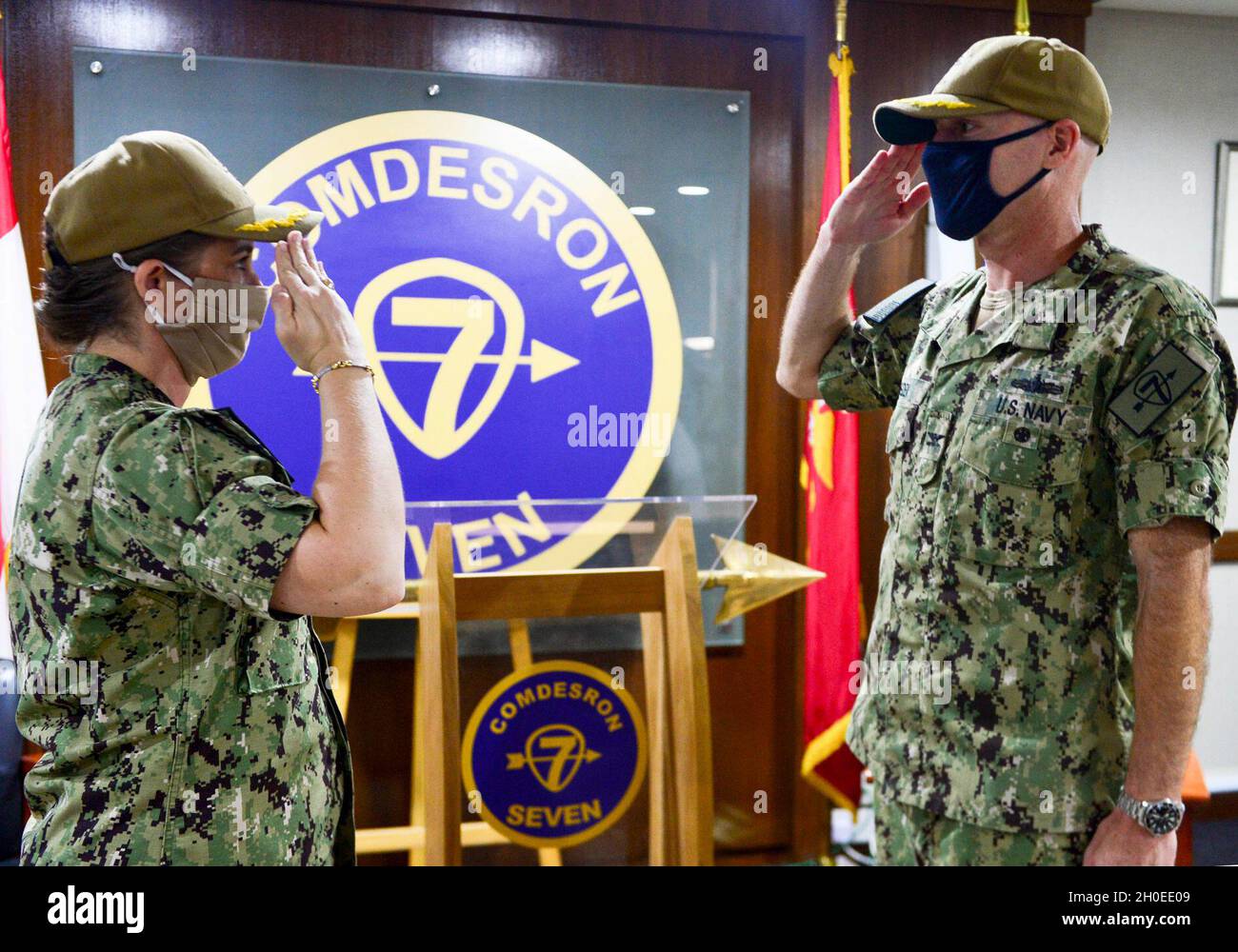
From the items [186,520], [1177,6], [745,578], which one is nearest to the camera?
[186,520]

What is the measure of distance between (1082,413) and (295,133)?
2226mm

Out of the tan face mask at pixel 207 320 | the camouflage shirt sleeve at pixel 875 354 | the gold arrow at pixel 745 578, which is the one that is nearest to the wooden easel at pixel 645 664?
the gold arrow at pixel 745 578

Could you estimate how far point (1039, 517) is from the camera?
1.45 metres

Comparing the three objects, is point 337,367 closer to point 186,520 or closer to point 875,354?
point 186,520

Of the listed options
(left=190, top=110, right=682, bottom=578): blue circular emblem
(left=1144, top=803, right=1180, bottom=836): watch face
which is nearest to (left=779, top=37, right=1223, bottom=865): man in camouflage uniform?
(left=1144, top=803, right=1180, bottom=836): watch face

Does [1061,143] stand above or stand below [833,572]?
above

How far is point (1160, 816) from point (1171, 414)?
53 cm

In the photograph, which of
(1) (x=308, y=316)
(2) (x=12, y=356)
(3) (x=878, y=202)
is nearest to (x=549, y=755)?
(1) (x=308, y=316)

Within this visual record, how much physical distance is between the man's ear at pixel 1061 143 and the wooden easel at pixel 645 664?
0.91m

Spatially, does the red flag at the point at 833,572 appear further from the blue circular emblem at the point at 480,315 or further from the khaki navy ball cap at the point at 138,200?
the khaki navy ball cap at the point at 138,200

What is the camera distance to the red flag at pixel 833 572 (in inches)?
115
